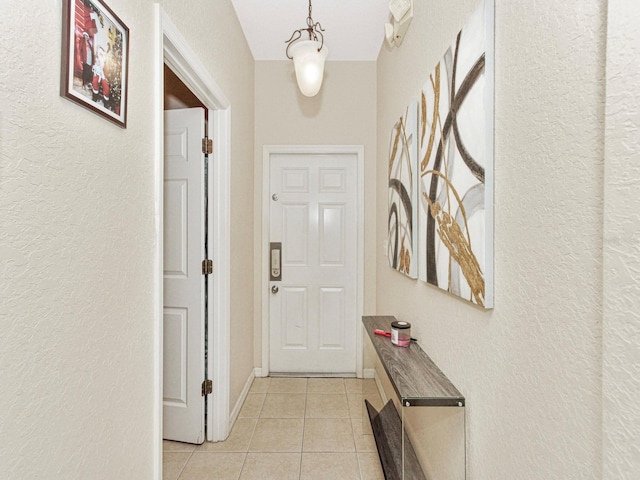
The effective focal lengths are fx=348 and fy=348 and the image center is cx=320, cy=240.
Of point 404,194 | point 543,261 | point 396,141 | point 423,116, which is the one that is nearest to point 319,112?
point 396,141

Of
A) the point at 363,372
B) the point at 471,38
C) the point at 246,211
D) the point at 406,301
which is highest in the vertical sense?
the point at 471,38

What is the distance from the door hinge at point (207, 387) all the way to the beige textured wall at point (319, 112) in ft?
3.73

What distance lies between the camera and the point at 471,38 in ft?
3.52

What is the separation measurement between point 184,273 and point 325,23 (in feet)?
6.53

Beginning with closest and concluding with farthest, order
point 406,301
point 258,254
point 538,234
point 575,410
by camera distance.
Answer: point 575,410
point 538,234
point 406,301
point 258,254

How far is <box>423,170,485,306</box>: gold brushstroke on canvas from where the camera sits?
3.41 feet

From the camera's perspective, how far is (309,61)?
210 cm

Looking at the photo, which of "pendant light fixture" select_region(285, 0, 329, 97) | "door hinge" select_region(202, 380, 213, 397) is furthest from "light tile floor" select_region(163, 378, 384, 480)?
"pendant light fixture" select_region(285, 0, 329, 97)

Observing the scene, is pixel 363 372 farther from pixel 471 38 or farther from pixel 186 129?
pixel 471 38

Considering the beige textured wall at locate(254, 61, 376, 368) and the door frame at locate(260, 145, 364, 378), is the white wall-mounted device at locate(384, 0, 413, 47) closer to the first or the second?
the beige textured wall at locate(254, 61, 376, 368)

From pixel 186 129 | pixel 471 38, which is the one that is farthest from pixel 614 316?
pixel 186 129

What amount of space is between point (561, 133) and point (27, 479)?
4.28 feet

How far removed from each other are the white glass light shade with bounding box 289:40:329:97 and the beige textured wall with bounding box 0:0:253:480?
1059mm

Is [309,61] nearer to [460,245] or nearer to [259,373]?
[460,245]
